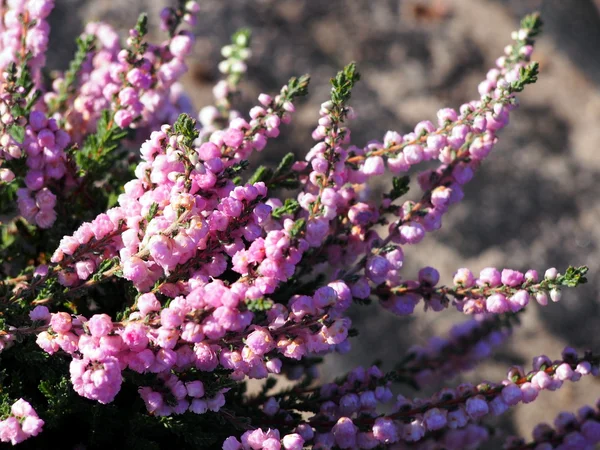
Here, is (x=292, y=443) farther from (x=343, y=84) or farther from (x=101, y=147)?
(x=101, y=147)

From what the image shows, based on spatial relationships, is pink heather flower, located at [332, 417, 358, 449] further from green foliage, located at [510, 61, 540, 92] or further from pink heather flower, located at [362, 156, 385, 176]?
green foliage, located at [510, 61, 540, 92]

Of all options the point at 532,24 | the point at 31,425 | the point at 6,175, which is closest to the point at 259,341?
the point at 31,425

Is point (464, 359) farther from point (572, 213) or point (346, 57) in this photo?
point (346, 57)

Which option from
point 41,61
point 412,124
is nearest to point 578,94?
point 412,124

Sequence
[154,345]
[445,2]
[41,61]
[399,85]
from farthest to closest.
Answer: [445,2]
[399,85]
[41,61]
[154,345]

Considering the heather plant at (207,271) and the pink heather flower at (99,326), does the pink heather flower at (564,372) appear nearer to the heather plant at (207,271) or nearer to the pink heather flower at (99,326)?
the heather plant at (207,271)

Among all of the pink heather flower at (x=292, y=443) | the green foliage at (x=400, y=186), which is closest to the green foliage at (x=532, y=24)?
the green foliage at (x=400, y=186)

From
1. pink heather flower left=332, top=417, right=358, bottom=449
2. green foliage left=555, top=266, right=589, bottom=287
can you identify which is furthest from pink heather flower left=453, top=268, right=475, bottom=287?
pink heather flower left=332, top=417, right=358, bottom=449

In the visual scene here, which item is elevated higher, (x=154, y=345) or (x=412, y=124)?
(x=412, y=124)
